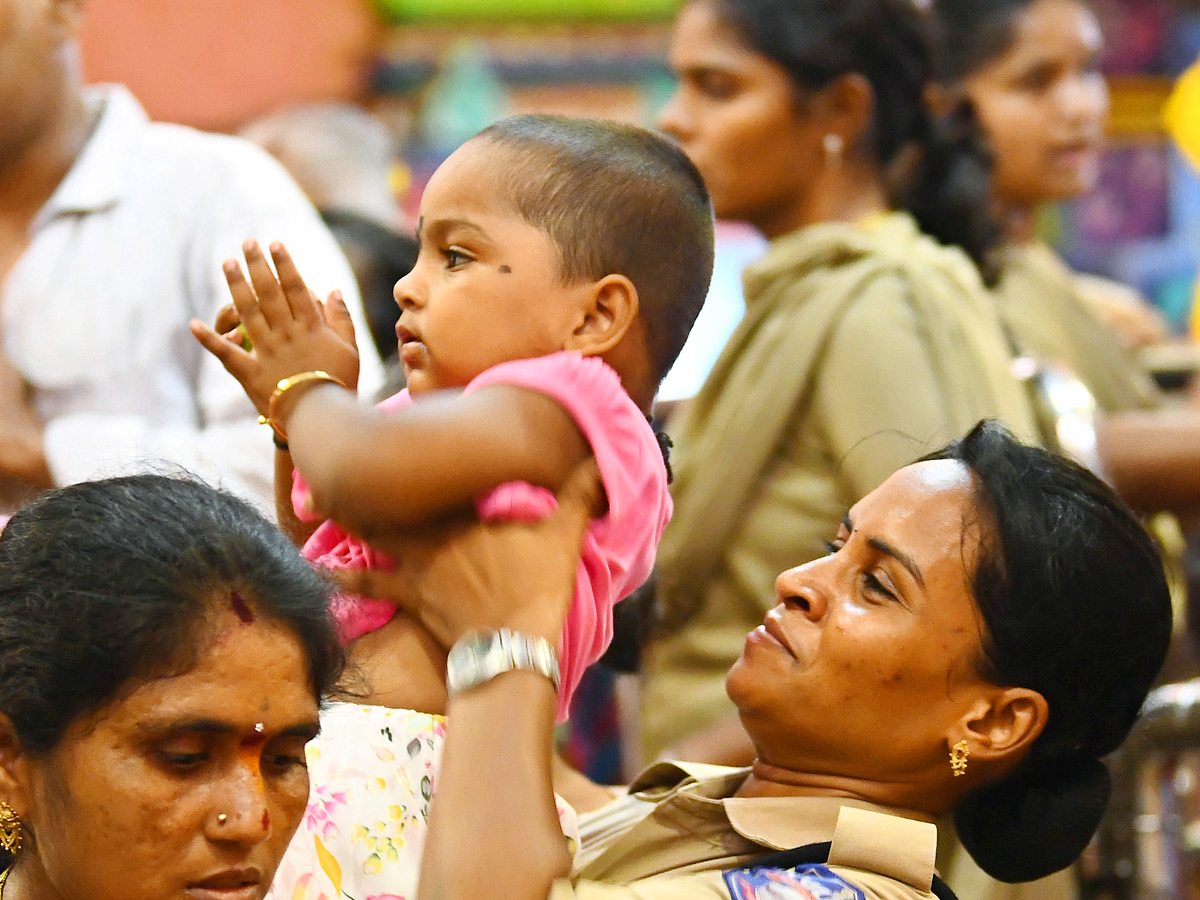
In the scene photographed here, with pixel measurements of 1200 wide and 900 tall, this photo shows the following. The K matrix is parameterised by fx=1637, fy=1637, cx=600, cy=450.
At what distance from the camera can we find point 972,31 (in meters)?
3.94

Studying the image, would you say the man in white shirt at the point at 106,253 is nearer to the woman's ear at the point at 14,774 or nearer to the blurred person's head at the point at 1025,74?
the woman's ear at the point at 14,774

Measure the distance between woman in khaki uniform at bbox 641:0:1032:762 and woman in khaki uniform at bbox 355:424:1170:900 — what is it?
57 cm

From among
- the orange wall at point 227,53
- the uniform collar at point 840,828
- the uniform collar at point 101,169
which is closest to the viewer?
the uniform collar at point 840,828

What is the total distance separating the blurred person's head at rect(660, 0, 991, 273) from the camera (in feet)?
9.86

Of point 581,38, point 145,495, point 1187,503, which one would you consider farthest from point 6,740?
point 581,38

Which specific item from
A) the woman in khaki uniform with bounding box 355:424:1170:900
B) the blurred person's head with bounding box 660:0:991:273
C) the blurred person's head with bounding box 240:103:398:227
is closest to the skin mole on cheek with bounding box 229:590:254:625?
the woman in khaki uniform with bounding box 355:424:1170:900

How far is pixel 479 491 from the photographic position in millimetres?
1567

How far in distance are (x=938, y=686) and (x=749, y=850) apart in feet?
0.92

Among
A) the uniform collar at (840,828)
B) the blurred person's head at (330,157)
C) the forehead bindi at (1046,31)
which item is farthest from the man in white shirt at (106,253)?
the forehead bindi at (1046,31)

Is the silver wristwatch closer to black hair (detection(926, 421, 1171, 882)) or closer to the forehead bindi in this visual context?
black hair (detection(926, 421, 1171, 882))

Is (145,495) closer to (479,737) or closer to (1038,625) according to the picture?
(479,737)

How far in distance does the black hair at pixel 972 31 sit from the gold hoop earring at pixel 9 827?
3.01 metres

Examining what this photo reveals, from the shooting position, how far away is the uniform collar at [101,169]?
2.55 meters

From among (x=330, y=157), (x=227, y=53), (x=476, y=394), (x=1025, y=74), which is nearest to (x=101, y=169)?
(x=476, y=394)
